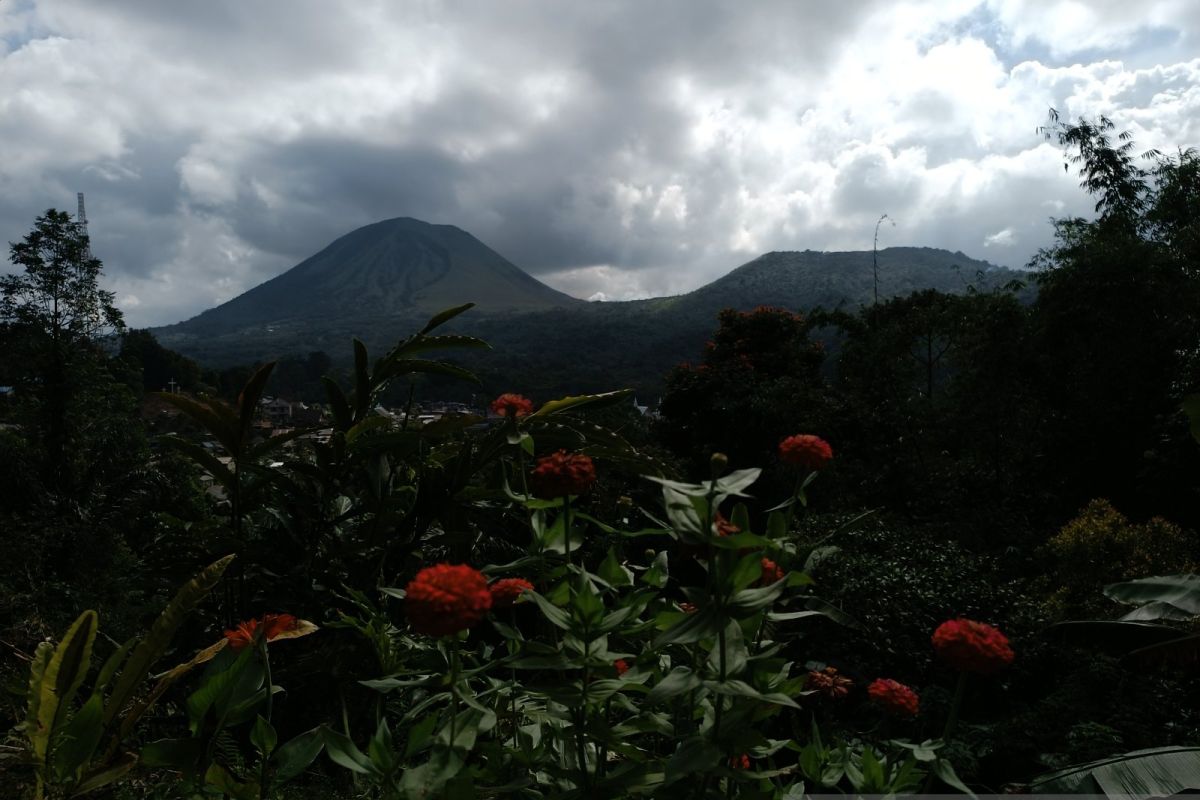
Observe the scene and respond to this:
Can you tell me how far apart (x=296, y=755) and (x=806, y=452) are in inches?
40.8

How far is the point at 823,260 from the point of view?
164 meters

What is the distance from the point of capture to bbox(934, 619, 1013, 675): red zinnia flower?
1.10 meters

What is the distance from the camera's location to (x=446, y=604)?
937mm

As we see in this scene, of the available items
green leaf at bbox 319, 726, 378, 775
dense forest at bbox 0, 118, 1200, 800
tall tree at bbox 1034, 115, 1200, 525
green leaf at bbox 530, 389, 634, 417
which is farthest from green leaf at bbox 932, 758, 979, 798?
tall tree at bbox 1034, 115, 1200, 525

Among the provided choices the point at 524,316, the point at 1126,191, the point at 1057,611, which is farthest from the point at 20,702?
the point at 524,316

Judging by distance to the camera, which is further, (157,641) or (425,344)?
(425,344)

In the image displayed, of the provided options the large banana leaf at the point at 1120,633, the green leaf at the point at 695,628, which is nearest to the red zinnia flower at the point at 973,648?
the green leaf at the point at 695,628

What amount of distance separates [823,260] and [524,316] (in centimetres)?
7195

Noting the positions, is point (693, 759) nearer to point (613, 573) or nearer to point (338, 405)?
point (613, 573)

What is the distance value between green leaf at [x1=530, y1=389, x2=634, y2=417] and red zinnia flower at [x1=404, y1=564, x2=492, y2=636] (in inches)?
Result: 38.2

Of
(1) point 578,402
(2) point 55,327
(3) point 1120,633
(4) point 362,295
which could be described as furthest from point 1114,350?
(4) point 362,295

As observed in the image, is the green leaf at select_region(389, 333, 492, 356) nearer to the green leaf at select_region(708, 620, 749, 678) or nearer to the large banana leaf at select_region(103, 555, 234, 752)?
the large banana leaf at select_region(103, 555, 234, 752)

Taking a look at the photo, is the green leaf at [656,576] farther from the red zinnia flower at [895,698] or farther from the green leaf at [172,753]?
the green leaf at [172,753]

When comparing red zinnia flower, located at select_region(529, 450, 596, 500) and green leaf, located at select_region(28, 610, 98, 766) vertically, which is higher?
red zinnia flower, located at select_region(529, 450, 596, 500)
